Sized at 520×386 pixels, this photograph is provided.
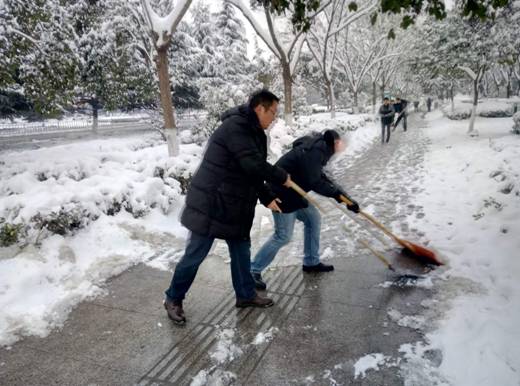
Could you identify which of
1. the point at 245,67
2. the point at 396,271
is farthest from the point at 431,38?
the point at 245,67

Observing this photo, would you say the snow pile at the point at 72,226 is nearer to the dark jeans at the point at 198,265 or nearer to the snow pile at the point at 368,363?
the dark jeans at the point at 198,265

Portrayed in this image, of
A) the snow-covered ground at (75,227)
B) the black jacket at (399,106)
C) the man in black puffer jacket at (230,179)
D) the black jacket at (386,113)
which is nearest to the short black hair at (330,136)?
the snow-covered ground at (75,227)

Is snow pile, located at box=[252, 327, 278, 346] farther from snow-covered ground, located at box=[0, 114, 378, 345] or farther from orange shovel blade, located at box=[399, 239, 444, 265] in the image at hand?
orange shovel blade, located at box=[399, 239, 444, 265]

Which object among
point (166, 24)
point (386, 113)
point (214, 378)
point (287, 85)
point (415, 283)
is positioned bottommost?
point (214, 378)

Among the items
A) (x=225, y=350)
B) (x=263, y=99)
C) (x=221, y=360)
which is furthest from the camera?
(x=263, y=99)

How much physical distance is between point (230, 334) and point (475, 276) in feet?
8.54

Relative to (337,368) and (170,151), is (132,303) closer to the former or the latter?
(337,368)

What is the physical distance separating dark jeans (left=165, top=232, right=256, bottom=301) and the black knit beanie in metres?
1.26

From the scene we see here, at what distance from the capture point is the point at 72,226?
4945mm

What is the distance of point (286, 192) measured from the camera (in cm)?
378

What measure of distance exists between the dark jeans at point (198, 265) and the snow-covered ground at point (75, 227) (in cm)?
117

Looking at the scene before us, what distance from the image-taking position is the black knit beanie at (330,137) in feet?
12.1

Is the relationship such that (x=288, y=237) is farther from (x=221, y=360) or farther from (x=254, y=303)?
(x=221, y=360)

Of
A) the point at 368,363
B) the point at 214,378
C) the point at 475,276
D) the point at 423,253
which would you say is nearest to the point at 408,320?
the point at 368,363
